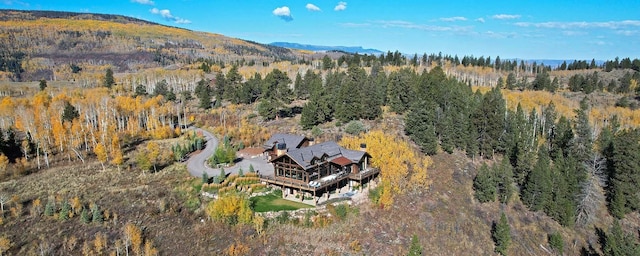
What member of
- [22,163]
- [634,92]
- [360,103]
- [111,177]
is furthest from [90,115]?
[634,92]

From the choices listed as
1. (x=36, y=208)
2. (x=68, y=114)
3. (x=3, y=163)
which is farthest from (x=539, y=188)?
(x=68, y=114)

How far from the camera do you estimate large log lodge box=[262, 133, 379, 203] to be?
42562 mm

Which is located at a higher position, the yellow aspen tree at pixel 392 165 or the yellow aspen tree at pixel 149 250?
the yellow aspen tree at pixel 392 165

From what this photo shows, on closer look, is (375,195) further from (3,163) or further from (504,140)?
(3,163)

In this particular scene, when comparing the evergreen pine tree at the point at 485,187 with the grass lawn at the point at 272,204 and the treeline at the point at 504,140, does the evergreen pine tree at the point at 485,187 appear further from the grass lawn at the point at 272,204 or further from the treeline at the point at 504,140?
the grass lawn at the point at 272,204

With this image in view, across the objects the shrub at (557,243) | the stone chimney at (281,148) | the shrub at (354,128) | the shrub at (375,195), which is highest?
the shrub at (354,128)

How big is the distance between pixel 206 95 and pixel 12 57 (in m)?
138

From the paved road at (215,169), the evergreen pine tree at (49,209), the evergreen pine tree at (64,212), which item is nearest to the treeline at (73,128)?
the paved road at (215,169)

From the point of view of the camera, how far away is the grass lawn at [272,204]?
133ft

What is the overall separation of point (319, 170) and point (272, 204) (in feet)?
21.1

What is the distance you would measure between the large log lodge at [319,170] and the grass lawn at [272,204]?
1.23 m

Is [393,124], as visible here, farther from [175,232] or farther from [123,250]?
[123,250]

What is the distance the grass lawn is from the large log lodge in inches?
48.3

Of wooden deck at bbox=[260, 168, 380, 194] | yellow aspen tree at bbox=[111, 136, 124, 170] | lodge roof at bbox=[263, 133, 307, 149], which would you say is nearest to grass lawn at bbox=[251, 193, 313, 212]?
wooden deck at bbox=[260, 168, 380, 194]
